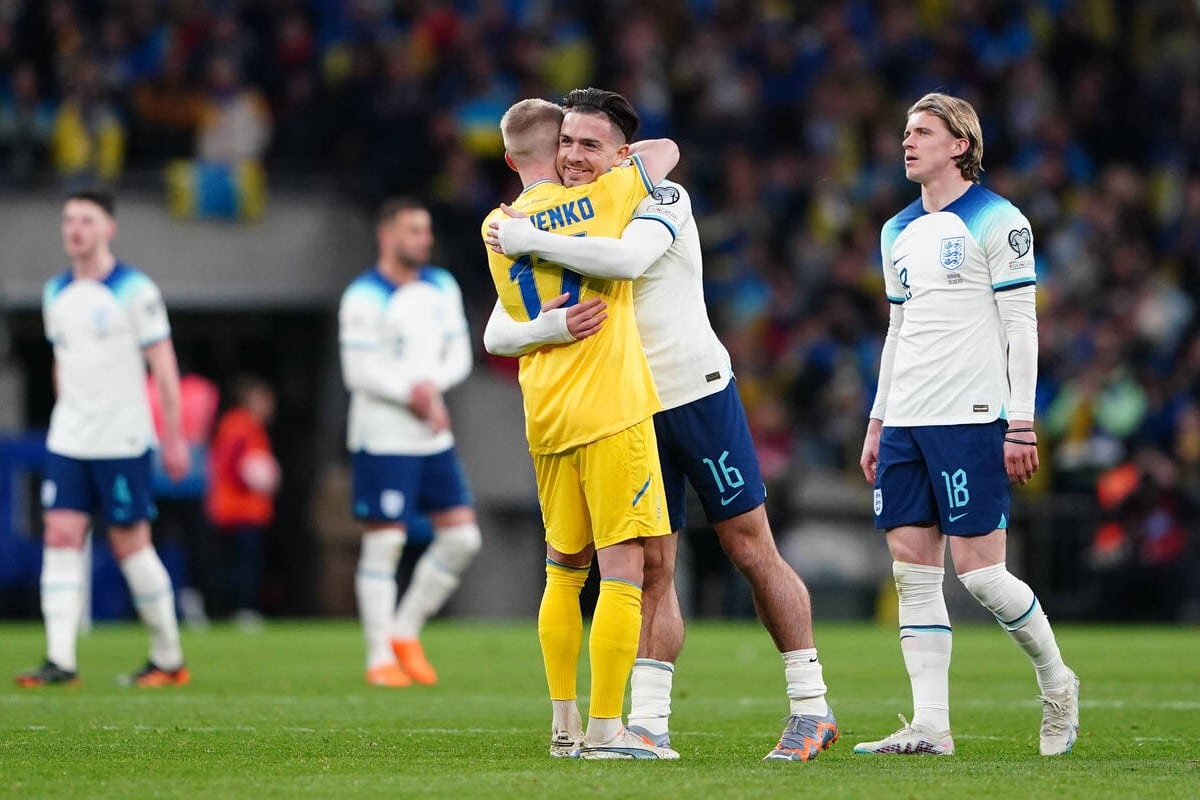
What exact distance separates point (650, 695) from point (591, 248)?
1.54 metres

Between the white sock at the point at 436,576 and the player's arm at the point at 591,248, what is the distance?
4803 mm

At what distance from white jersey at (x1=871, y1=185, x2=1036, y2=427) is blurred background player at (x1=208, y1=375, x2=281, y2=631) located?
453 inches

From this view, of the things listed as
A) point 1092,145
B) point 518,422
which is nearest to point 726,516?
point 518,422

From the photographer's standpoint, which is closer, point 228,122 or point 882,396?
point 882,396

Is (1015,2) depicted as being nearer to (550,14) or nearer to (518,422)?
(550,14)

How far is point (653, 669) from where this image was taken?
22.2 feet

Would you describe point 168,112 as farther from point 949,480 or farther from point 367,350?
point 949,480

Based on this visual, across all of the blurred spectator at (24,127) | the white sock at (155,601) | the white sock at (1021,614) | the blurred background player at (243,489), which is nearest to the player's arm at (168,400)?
the white sock at (155,601)

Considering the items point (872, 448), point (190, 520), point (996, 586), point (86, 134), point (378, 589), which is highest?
point (86, 134)

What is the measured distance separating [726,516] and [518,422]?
13.2m

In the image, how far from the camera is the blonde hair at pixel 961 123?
7129 millimetres

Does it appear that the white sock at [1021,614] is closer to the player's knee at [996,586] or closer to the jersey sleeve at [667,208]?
the player's knee at [996,586]

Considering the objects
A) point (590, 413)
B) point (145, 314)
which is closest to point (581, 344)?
point (590, 413)

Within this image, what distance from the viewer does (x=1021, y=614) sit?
276 inches
